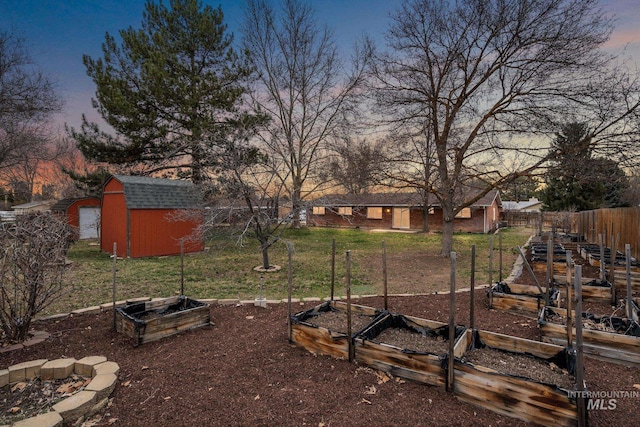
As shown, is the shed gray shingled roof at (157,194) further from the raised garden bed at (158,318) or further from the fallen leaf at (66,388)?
the fallen leaf at (66,388)

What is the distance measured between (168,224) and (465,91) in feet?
37.6

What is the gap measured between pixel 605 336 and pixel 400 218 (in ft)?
77.6

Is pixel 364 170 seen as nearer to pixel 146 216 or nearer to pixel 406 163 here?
pixel 406 163

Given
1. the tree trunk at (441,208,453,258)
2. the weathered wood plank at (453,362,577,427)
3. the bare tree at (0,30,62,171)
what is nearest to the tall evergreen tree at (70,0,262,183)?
the bare tree at (0,30,62,171)

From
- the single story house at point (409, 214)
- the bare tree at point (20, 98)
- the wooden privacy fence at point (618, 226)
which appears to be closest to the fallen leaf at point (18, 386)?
the wooden privacy fence at point (618, 226)

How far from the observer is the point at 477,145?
10.3 meters

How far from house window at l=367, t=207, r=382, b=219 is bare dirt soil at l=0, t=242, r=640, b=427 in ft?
76.4

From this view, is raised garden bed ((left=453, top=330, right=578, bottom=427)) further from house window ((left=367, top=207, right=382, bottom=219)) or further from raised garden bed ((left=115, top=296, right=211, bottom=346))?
house window ((left=367, top=207, right=382, bottom=219))

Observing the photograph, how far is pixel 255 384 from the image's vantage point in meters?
3.10

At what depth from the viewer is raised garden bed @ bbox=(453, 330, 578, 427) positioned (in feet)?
7.93

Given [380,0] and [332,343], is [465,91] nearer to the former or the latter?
[380,0]

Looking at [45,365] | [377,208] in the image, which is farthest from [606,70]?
[377,208]

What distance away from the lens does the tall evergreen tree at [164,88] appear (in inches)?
595

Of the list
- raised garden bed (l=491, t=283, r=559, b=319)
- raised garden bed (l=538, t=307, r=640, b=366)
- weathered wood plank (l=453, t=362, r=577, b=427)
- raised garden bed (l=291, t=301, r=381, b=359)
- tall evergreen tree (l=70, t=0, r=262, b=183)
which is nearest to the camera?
weathered wood plank (l=453, t=362, r=577, b=427)
